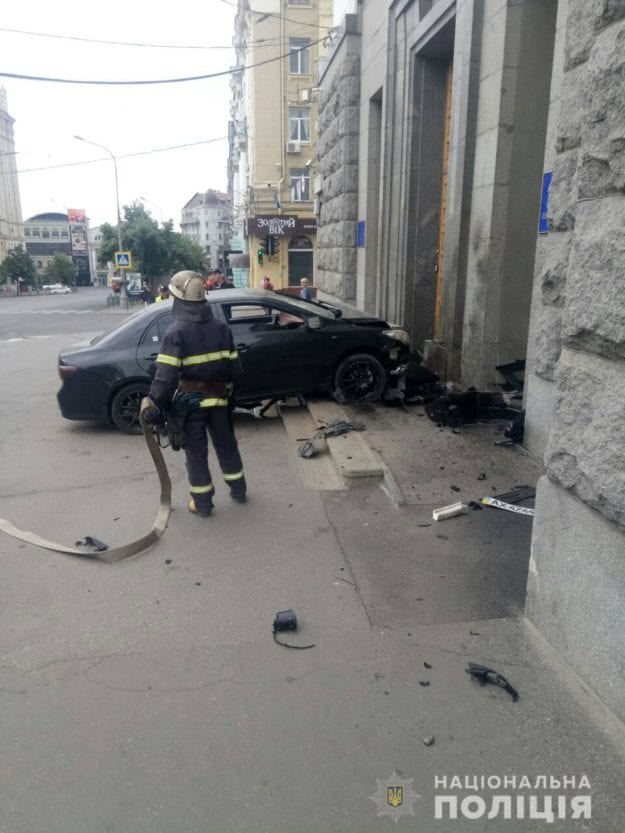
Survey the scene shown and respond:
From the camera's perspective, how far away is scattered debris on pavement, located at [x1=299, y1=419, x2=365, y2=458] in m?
6.83

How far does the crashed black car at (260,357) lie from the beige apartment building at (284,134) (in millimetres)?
31516

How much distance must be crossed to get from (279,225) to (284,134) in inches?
256

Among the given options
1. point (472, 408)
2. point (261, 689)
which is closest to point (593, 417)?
point (261, 689)

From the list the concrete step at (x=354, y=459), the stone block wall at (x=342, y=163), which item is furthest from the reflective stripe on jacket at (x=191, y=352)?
the stone block wall at (x=342, y=163)

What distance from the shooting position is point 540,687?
3.06m

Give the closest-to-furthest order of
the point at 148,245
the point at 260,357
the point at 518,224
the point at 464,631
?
the point at 464,631, the point at 518,224, the point at 260,357, the point at 148,245

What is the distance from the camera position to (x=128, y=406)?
8.22m

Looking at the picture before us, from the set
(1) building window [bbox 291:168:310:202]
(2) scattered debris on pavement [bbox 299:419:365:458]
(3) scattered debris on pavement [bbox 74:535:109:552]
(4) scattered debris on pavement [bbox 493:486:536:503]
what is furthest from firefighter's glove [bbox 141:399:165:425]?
(1) building window [bbox 291:168:310:202]

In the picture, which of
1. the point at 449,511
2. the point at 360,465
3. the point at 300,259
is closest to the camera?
the point at 449,511

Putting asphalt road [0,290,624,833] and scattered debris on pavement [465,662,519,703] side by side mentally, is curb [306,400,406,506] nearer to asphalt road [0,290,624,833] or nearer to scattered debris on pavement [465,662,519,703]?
asphalt road [0,290,624,833]

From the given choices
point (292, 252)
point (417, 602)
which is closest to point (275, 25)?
point (292, 252)

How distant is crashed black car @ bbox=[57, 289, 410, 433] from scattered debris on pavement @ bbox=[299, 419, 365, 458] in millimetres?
1185

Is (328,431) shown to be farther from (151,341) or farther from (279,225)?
(279,225)

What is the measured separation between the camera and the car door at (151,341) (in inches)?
316
